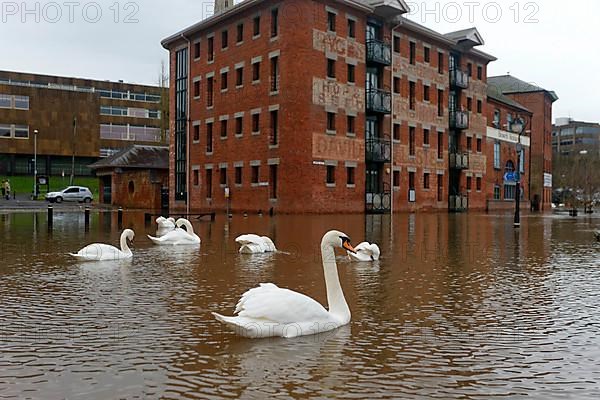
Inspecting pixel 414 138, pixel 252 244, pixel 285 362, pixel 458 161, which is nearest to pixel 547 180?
pixel 458 161

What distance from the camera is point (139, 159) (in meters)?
57.7

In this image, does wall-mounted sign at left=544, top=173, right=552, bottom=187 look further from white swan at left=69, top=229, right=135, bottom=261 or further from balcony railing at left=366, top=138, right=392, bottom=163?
white swan at left=69, top=229, right=135, bottom=261

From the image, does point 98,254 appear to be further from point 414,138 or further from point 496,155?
point 496,155

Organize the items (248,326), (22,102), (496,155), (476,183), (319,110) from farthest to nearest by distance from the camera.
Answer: (22,102) → (496,155) → (476,183) → (319,110) → (248,326)

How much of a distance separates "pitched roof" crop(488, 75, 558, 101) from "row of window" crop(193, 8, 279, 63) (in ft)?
142

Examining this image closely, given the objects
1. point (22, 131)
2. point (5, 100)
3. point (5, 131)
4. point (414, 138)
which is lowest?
point (414, 138)

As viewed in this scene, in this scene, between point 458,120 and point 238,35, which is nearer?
point 238,35

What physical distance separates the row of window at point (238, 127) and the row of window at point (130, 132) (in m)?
45.9

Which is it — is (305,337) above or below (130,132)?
below

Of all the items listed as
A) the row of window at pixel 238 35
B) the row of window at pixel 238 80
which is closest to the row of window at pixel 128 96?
the row of window at pixel 238 35

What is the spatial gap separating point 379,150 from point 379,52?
7191 mm

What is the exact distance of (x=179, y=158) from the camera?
170 feet

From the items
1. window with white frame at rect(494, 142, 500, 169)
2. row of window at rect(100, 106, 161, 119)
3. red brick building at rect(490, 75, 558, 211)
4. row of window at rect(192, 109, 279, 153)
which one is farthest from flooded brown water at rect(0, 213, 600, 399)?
row of window at rect(100, 106, 161, 119)

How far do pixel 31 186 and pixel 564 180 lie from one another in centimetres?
7447
